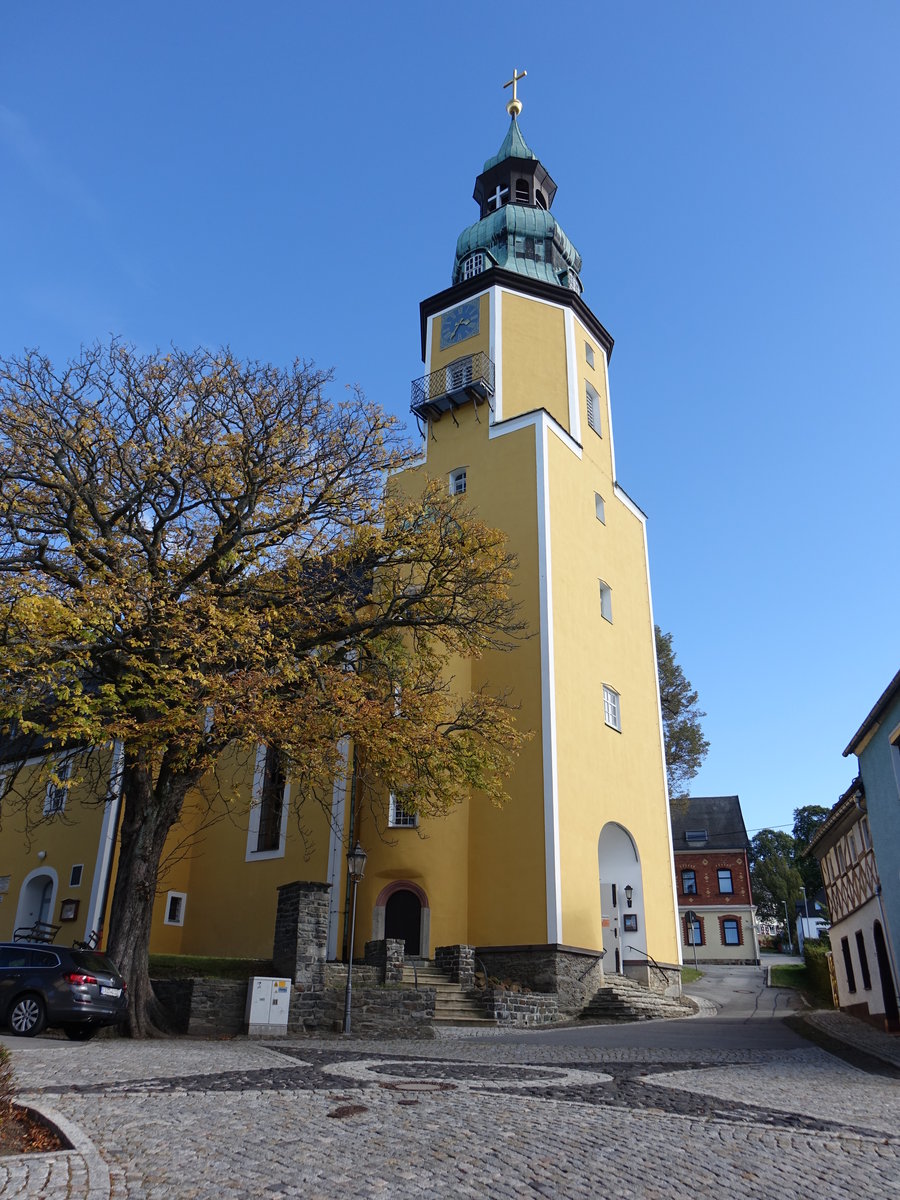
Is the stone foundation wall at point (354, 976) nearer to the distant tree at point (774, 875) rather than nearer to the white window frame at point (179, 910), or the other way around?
the white window frame at point (179, 910)

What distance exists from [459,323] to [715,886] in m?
37.6

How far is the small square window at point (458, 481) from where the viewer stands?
1122 inches

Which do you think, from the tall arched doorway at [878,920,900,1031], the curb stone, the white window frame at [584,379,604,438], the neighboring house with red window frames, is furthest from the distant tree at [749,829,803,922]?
the curb stone

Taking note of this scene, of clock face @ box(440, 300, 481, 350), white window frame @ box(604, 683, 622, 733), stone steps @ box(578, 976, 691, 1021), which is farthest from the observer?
clock face @ box(440, 300, 481, 350)

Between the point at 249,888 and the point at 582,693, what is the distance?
1044 centimetres

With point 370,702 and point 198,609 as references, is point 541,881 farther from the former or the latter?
point 198,609

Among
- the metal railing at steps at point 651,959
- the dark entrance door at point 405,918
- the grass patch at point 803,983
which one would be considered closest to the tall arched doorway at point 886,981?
the metal railing at steps at point 651,959

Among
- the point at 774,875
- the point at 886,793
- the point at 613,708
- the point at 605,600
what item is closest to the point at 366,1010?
the point at 886,793

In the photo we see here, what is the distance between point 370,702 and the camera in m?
16.1

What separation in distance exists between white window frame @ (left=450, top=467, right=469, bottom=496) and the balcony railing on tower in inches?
89.6

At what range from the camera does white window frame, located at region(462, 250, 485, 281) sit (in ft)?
105

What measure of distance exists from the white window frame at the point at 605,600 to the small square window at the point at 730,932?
3219 centimetres

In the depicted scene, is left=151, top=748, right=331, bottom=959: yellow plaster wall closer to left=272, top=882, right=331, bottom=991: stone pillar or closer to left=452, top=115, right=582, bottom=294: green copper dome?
left=272, top=882, right=331, bottom=991: stone pillar

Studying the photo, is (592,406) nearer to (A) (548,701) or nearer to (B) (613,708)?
(B) (613,708)
